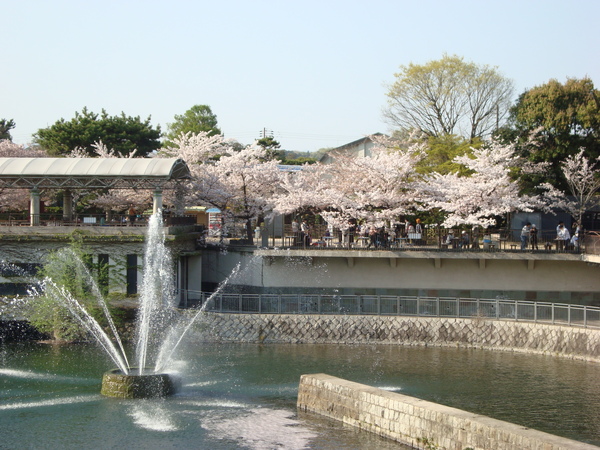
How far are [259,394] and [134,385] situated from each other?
13.8 ft

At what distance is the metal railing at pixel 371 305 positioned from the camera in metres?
35.8

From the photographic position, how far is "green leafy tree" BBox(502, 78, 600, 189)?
45.8m

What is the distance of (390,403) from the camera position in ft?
68.7

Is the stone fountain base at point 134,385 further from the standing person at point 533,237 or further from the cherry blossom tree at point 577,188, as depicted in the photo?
the cherry blossom tree at point 577,188

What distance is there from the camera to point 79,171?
39.1m

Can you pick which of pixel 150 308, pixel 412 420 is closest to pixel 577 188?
pixel 150 308

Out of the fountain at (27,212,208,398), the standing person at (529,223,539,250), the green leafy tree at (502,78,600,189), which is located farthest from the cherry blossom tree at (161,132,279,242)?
the green leafy tree at (502,78,600,189)

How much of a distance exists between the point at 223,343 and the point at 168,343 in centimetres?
269

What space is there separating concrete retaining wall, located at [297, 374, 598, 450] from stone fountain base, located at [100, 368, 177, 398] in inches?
184

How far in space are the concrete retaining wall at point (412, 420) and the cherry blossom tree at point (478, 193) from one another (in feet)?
65.9

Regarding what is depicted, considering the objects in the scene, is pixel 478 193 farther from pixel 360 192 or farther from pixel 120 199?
pixel 120 199

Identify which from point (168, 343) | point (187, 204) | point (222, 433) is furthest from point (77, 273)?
point (222, 433)

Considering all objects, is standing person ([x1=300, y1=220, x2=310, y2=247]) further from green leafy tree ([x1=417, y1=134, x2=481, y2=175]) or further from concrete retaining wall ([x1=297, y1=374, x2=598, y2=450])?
concrete retaining wall ([x1=297, y1=374, x2=598, y2=450])

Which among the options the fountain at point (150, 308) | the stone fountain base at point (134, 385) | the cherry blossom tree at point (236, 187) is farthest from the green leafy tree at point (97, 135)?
the stone fountain base at point (134, 385)
